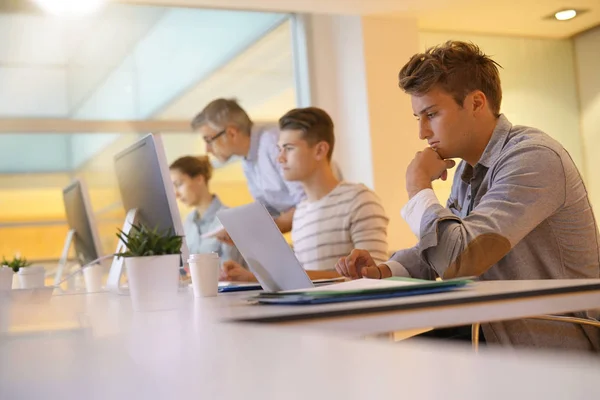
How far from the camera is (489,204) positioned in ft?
5.60

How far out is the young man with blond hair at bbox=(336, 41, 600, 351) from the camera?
5.39 ft

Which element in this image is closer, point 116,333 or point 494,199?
point 116,333

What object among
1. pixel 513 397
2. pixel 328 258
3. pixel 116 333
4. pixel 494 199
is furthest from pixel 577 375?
pixel 328 258

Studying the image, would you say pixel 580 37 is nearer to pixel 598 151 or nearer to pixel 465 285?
pixel 598 151

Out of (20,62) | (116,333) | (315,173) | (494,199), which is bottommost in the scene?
(116,333)

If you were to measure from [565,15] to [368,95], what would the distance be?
173cm

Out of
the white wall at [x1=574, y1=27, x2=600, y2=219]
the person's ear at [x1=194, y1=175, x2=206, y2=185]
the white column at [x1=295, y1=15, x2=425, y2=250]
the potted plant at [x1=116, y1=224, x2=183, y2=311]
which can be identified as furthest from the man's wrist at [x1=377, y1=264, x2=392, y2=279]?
the white wall at [x1=574, y1=27, x2=600, y2=219]

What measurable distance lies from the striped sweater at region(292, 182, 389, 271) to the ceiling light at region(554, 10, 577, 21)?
145 inches

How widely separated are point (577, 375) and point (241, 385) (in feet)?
0.61

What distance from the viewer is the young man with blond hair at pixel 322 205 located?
8.93ft

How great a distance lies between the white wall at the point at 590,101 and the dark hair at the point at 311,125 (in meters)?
3.90

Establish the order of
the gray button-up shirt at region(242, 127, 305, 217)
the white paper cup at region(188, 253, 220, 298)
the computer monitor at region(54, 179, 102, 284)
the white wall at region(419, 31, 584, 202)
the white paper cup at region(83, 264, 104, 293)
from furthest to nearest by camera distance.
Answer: the white wall at region(419, 31, 584, 202) < the gray button-up shirt at region(242, 127, 305, 217) < the computer monitor at region(54, 179, 102, 284) < the white paper cup at region(83, 264, 104, 293) < the white paper cup at region(188, 253, 220, 298)

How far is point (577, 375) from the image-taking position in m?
0.33

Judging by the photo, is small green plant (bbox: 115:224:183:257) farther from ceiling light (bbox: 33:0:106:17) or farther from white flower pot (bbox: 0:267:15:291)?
ceiling light (bbox: 33:0:106:17)
